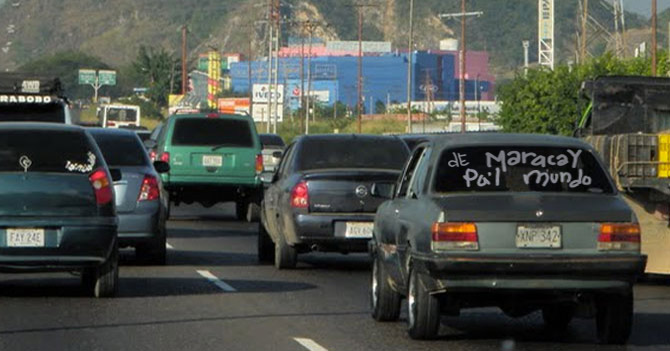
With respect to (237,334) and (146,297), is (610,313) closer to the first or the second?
(237,334)

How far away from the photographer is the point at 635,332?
1551 centimetres

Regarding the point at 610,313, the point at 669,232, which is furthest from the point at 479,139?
the point at 669,232

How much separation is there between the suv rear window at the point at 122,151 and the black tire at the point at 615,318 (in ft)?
33.5

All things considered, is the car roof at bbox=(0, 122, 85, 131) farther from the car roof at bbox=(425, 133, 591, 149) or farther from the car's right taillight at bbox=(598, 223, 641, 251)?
the car's right taillight at bbox=(598, 223, 641, 251)

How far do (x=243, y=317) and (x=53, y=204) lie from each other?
7.43ft

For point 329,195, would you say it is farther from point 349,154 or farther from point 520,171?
point 520,171

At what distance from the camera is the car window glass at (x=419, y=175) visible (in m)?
14.9

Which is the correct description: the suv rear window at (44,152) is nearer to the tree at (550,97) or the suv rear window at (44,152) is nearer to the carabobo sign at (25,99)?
the carabobo sign at (25,99)

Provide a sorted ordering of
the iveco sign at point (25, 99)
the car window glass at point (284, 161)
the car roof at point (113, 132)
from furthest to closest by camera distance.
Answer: the iveco sign at point (25, 99) < the car roof at point (113, 132) < the car window glass at point (284, 161)

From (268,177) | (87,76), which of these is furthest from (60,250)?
(87,76)

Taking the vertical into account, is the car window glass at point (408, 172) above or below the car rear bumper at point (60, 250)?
above

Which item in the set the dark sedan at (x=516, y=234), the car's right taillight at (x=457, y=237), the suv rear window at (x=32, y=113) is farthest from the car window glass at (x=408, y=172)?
the suv rear window at (x=32, y=113)

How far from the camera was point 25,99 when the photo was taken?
97.0ft

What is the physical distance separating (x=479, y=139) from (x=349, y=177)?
262 inches
